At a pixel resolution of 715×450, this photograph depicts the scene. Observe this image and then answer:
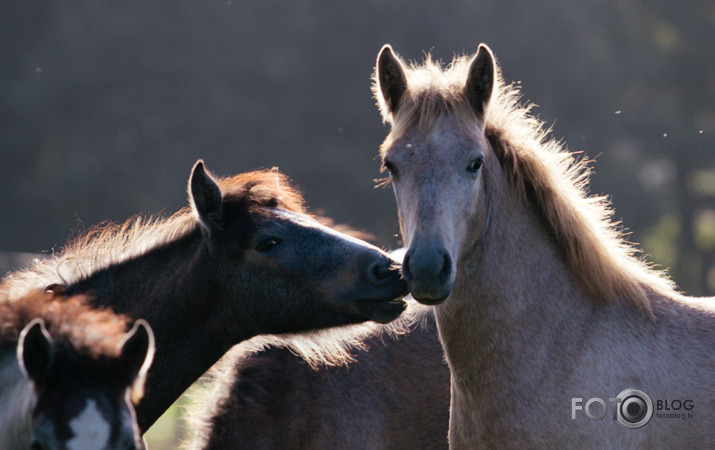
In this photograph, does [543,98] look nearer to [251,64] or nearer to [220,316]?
[251,64]

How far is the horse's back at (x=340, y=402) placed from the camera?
16.1 feet

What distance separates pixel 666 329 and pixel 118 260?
3191 millimetres

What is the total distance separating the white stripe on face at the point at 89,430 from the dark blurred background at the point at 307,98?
1989cm

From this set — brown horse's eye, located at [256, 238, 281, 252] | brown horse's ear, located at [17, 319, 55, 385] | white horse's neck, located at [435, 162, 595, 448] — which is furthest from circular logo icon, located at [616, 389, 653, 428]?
brown horse's ear, located at [17, 319, 55, 385]

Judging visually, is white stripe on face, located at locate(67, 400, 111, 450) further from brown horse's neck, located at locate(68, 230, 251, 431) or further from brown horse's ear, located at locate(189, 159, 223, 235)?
brown horse's ear, located at locate(189, 159, 223, 235)

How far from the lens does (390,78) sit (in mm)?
4195

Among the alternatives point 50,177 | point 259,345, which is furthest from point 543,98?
point 259,345

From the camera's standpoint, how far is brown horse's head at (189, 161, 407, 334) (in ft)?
14.5

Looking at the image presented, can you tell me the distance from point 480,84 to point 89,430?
2566 millimetres

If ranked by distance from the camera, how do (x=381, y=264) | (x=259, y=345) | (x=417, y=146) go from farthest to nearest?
(x=259, y=345)
(x=381, y=264)
(x=417, y=146)

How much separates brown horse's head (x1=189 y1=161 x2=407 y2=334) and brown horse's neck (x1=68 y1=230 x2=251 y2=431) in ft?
0.32

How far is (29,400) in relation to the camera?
3.17 meters

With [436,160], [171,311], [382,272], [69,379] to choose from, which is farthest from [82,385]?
[436,160]

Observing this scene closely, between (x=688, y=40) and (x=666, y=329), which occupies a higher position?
(x=688, y=40)
